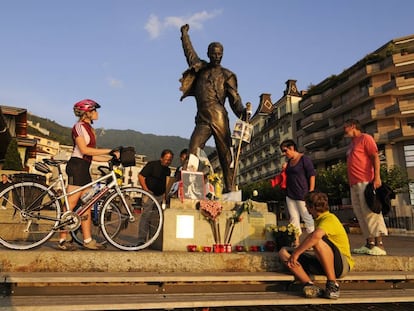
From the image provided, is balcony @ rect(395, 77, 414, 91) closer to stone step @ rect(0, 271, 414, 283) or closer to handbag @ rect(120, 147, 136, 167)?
stone step @ rect(0, 271, 414, 283)

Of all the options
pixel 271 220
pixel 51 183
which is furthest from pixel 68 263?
pixel 271 220

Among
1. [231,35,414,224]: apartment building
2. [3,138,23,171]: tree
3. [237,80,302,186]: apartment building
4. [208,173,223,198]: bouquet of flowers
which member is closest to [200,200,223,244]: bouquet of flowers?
[208,173,223,198]: bouquet of flowers

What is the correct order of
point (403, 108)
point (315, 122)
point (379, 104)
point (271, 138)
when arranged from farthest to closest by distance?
1. point (271, 138)
2. point (315, 122)
3. point (379, 104)
4. point (403, 108)

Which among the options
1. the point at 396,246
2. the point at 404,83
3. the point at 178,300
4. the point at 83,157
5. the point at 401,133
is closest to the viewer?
the point at 178,300

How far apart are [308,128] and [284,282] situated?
184 ft

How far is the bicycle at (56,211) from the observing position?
194 inches

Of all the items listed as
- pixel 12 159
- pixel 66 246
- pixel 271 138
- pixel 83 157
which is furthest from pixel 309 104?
pixel 66 246

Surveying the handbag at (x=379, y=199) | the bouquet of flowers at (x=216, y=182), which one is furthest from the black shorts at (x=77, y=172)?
the handbag at (x=379, y=199)

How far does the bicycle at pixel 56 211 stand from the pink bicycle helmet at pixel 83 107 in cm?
80

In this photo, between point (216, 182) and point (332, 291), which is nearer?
point (332, 291)

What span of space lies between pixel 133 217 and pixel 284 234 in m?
2.53

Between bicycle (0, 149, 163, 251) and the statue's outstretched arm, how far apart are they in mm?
3397

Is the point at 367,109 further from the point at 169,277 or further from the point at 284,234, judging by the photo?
the point at 169,277

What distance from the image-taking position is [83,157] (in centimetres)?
A: 537
